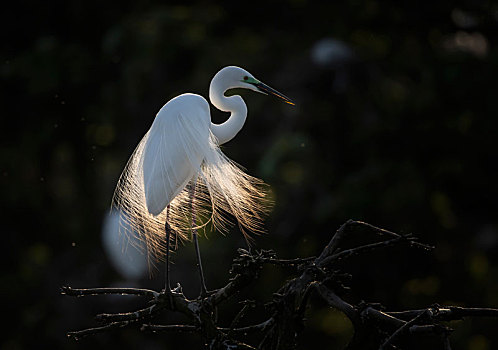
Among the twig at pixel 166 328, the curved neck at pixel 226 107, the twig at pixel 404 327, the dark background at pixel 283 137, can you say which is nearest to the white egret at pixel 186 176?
the curved neck at pixel 226 107

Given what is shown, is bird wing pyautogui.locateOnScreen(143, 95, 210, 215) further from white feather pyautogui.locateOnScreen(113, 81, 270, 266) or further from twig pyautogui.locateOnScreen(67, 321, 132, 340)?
twig pyautogui.locateOnScreen(67, 321, 132, 340)

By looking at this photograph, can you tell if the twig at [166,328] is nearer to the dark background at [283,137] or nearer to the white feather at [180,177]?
the white feather at [180,177]

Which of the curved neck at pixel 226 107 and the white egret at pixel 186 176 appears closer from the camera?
the white egret at pixel 186 176

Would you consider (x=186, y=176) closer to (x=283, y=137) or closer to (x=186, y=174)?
(x=186, y=174)

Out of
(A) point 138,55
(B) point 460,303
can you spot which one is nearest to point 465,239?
(B) point 460,303

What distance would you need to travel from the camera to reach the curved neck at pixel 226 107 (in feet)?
8.82

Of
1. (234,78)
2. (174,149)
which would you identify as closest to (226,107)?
(234,78)

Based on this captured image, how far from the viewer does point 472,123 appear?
496cm

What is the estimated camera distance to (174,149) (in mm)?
2574

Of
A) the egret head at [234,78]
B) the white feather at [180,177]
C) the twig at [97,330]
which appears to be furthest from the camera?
the egret head at [234,78]

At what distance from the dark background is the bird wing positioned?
7.35ft

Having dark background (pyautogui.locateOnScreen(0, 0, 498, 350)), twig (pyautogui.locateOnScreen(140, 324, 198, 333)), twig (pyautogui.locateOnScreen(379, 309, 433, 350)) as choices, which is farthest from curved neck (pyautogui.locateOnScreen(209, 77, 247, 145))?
dark background (pyautogui.locateOnScreen(0, 0, 498, 350))

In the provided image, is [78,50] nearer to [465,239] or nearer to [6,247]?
[6,247]

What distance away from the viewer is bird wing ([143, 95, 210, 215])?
247 cm
